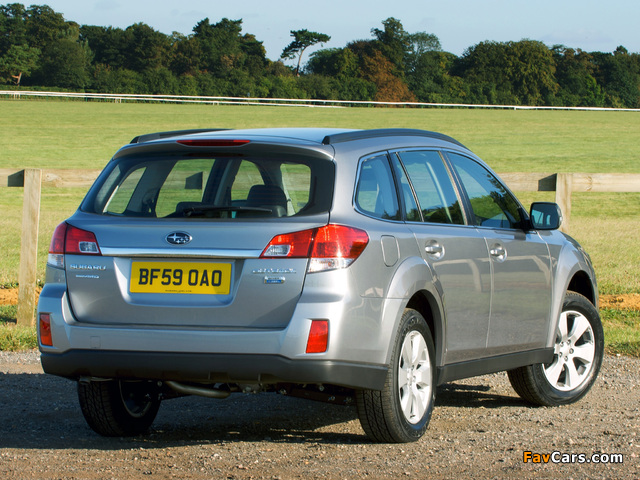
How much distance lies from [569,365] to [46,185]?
5271mm

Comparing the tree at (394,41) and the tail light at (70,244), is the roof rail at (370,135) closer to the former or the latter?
the tail light at (70,244)

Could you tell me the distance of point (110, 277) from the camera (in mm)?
4598

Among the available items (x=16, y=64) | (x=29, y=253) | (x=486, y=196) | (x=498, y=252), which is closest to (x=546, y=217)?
(x=486, y=196)

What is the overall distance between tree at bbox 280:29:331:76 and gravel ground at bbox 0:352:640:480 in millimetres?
150723

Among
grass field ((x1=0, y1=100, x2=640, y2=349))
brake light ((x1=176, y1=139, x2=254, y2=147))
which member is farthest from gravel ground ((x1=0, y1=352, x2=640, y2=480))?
grass field ((x1=0, y1=100, x2=640, y2=349))

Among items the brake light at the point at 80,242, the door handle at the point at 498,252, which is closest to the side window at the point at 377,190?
the door handle at the point at 498,252

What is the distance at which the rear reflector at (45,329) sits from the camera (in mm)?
4770

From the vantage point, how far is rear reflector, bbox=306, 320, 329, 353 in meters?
4.36

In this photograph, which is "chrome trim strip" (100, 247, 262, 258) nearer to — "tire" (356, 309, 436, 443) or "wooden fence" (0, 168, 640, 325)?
"tire" (356, 309, 436, 443)

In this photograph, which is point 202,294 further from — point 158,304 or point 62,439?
point 62,439

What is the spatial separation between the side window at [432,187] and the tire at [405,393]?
0.67m

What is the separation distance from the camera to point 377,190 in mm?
4922

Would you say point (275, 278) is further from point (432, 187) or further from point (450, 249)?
point (432, 187)

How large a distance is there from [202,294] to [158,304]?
0.72 ft
